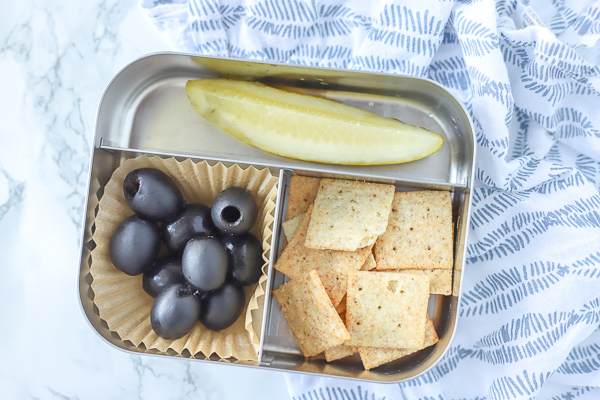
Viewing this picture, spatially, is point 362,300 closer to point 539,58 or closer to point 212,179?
point 212,179

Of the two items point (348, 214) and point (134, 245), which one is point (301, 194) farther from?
point (134, 245)

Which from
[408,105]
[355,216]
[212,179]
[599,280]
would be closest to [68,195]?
[212,179]

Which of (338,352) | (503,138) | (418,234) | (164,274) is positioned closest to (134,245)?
(164,274)

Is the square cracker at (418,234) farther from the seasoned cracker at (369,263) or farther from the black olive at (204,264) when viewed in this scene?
the black olive at (204,264)

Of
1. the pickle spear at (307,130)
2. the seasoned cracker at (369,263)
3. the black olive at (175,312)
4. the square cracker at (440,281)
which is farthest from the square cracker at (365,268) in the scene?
the black olive at (175,312)

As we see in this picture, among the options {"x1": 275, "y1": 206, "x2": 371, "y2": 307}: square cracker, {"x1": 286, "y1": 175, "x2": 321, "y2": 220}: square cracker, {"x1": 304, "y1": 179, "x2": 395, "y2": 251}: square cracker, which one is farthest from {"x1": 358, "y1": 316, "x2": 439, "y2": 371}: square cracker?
{"x1": 286, "y1": 175, "x2": 321, "y2": 220}: square cracker
